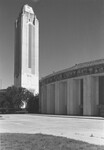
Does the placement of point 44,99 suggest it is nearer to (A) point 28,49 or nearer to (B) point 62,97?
(B) point 62,97

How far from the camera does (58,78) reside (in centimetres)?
5272

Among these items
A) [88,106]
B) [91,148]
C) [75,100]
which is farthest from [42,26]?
[75,100]

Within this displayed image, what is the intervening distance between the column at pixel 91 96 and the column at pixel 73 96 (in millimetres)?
4153

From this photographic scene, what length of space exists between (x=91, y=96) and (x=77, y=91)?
5.59m

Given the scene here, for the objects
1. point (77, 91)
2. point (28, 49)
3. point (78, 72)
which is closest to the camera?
point (78, 72)

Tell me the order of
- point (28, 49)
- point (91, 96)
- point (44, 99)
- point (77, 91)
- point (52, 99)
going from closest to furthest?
point (91, 96)
point (77, 91)
point (28, 49)
point (52, 99)
point (44, 99)

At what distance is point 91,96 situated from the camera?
42.6m

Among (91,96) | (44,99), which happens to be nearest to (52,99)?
(44,99)

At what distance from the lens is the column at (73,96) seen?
47.1 metres

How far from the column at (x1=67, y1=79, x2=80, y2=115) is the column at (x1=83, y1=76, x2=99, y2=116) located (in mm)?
4153

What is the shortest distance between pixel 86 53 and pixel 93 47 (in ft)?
0.72

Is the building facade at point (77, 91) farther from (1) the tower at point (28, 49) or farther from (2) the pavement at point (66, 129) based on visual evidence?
(2) the pavement at point (66, 129)

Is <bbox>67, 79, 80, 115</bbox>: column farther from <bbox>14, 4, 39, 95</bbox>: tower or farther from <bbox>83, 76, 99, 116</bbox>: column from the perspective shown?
<bbox>14, 4, 39, 95</bbox>: tower

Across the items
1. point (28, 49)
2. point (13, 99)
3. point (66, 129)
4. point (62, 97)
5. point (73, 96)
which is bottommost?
point (66, 129)
